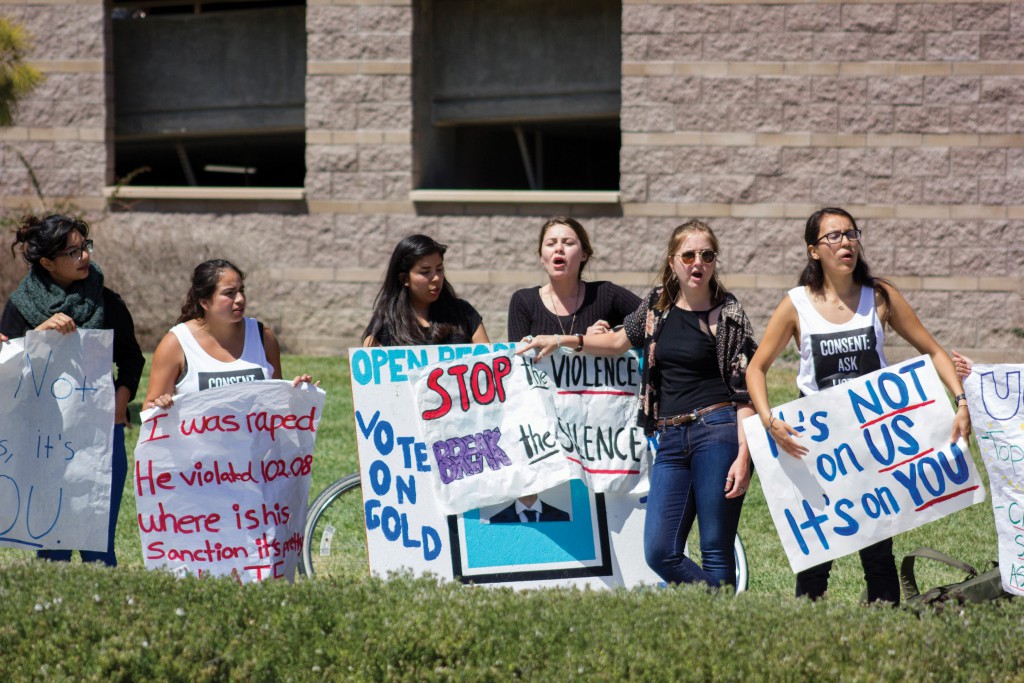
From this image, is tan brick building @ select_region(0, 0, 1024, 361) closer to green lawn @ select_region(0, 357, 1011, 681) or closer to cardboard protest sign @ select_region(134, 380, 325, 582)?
cardboard protest sign @ select_region(134, 380, 325, 582)

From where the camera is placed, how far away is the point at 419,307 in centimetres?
593

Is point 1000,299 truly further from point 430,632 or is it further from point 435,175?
point 430,632

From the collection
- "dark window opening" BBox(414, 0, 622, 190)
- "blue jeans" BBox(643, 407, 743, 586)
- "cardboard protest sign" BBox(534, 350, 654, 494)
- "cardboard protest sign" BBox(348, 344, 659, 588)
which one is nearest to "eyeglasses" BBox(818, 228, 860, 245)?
"blue jeans" BBox(643, 407, 743, 586)

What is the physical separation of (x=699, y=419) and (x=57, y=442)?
3010 millimetres

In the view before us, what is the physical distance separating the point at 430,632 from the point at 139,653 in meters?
1.05

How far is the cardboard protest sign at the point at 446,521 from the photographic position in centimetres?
570

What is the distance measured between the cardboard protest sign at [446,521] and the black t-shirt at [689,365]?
23.4 inches

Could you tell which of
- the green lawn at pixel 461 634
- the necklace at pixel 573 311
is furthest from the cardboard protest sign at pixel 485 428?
the green lawn at pixel 461 634

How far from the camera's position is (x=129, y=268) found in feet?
52.4

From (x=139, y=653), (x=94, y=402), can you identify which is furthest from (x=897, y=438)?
(x=94, y=402)

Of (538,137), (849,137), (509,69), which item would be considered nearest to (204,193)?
(509,69)

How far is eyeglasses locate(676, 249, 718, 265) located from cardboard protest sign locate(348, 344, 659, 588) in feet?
3.20

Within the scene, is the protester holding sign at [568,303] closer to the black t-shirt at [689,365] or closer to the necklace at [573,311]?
the necklace at [573,311]

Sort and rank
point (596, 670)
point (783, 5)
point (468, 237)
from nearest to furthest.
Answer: point (596, 670) → point (783, 5) → point (468, 237)
